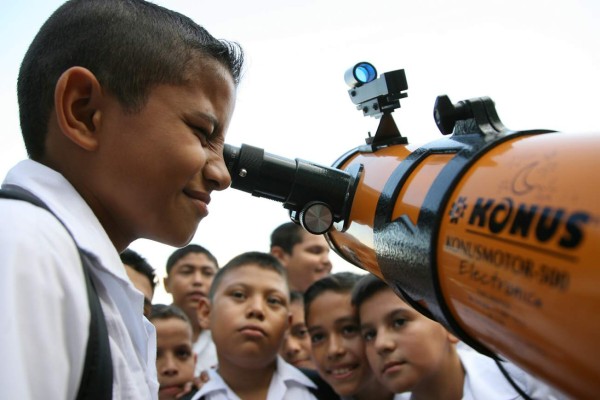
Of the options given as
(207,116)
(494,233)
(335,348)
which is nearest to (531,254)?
(494,233)

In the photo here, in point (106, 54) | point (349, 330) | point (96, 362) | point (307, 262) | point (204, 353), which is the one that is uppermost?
point (106, 54)

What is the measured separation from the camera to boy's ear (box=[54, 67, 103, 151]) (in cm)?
103

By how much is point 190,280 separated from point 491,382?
2721 mm

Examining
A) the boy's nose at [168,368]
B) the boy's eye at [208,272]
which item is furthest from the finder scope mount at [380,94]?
the boy's eye at [208,272]

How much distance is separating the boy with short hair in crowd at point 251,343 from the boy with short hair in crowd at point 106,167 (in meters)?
1.35

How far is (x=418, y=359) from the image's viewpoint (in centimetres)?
206

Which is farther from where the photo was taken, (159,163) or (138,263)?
(138,263)

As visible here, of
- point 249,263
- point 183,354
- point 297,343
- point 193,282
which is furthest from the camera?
point 193,282

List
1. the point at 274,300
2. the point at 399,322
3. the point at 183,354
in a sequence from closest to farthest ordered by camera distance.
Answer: the point at 399,322 < the point at 274,300 < the point at 183,354

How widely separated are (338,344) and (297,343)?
120 centimetres

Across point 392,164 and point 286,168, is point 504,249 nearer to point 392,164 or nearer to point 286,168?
point 392,164

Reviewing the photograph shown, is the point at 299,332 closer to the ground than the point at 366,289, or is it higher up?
closer to the ground

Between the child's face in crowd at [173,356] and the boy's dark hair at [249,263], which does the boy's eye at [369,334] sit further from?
the child's face in crowd at [173,356]

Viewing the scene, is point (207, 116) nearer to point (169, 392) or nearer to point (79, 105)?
point (79, 105)
